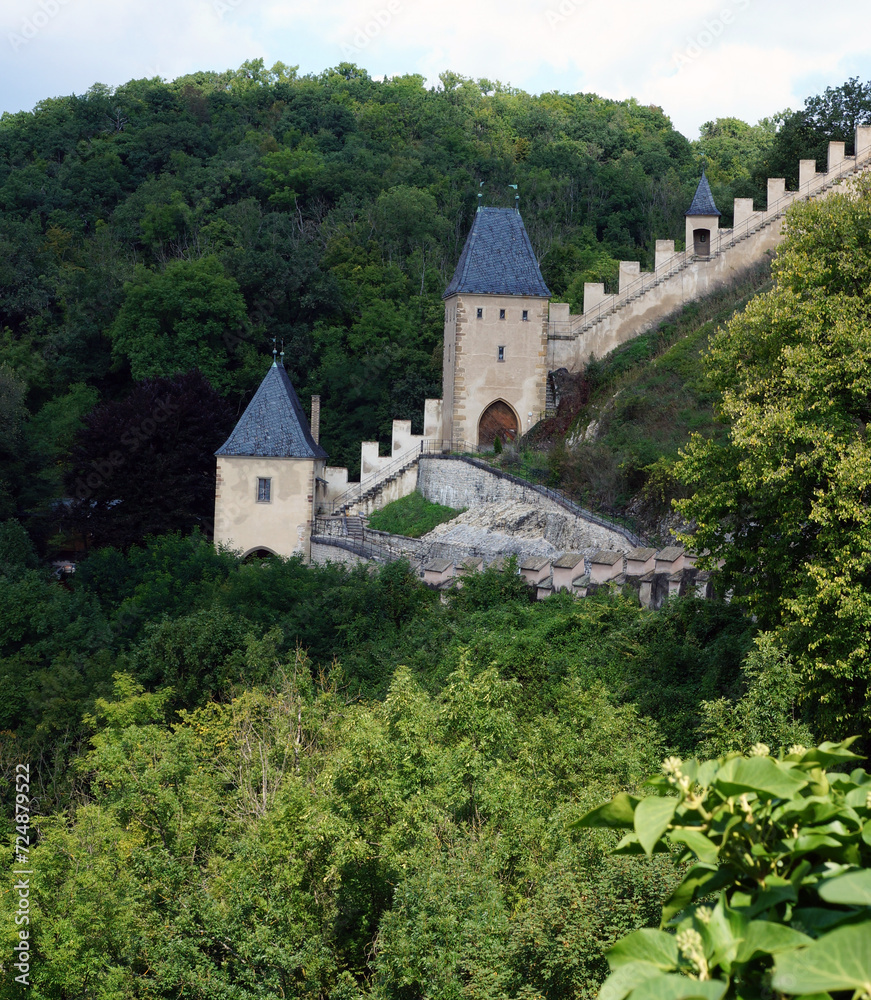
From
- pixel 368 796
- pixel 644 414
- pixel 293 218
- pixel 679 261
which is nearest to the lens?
pixel 368 796

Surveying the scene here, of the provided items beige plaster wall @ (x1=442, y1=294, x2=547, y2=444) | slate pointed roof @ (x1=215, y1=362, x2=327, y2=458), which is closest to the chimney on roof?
slate pointed roof @ (x1=215, y1=362, x2=327, y2=458)

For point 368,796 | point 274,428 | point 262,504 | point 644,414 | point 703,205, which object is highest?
point 703,205

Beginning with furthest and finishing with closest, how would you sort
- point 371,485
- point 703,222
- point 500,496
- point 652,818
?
1. point 703,222
2. point 371,485
3. point 500,496
4. point 652,818

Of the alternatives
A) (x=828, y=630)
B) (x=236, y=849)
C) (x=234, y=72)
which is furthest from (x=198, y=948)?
(x=234, y=72)

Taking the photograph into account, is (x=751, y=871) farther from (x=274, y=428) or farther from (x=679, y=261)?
(x=679, y=261)

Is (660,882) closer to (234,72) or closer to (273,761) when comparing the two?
(273,761)

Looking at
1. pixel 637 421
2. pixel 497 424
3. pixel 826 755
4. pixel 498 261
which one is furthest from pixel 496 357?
pixel 826 755

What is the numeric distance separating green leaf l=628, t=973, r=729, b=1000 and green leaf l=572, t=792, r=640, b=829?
0.61m

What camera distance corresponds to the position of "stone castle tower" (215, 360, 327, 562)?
38406 millimetres

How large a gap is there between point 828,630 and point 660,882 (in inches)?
217

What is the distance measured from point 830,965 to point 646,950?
631 millimetres

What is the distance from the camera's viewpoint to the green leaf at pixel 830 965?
8.69ft

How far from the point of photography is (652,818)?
10.7 ft

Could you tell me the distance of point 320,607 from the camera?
2806cm
